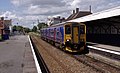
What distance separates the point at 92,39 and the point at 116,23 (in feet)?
34.4

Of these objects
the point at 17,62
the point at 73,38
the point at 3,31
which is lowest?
the point at 17,62

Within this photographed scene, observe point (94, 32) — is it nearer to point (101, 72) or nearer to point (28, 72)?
point (101, 72)

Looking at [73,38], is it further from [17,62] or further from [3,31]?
[3,31]

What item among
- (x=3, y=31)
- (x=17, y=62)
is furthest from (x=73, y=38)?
(x=3, y=31)

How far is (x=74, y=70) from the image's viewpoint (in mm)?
14531

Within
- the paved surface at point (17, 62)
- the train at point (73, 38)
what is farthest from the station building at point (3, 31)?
the paved surface at point (17, 62)

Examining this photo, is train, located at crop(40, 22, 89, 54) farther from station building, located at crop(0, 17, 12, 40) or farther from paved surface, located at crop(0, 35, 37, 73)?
station building, located at crop(0, 17, 12, 40)

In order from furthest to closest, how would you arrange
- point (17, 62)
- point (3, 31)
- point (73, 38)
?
point (3, 31) → point (73, 38) → point (17, 62)

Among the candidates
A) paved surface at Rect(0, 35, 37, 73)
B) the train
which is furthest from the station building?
paved surface at Rect(0, 35, 37, 73)

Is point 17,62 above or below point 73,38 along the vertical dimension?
below

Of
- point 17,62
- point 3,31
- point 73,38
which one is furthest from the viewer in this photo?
point 3,31

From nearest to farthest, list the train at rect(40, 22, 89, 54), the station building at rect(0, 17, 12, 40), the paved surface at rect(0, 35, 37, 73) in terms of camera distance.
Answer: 1. the paved surface at rect(0, 35, 37, 73)
2. the train at rect(40, 22, 89, 54)
3. the station building at rect(0, 17, 12, 40)

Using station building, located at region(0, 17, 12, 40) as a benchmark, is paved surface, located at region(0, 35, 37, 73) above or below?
below

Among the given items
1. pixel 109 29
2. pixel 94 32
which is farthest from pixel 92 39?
pixel 109 29
